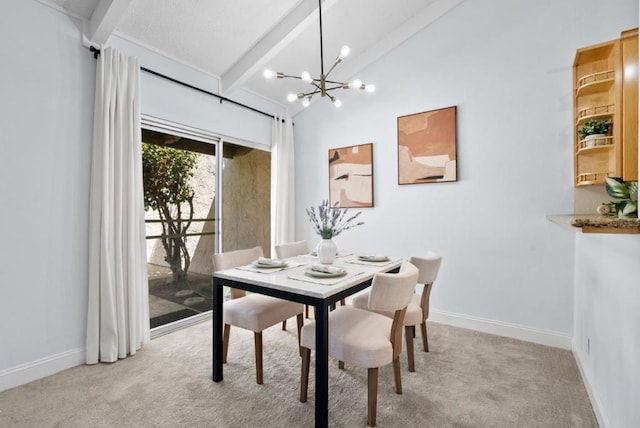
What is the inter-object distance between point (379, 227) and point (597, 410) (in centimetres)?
233

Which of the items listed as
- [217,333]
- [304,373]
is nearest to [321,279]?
[304,373]

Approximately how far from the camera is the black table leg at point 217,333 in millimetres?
2154

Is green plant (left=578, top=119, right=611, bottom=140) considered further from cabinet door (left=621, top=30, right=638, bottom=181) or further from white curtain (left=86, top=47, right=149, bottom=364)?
white curtain (left=86, top=47, right=149, bottom=364)

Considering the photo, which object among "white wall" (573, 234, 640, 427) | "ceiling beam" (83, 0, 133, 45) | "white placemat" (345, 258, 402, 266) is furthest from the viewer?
"white placemat" (345, 258, 402, 266)

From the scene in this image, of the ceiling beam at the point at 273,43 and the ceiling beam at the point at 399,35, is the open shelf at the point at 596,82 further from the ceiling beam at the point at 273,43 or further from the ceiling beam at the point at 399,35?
the ceiling beam at the point at 273,43

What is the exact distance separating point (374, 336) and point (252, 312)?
2.90ft

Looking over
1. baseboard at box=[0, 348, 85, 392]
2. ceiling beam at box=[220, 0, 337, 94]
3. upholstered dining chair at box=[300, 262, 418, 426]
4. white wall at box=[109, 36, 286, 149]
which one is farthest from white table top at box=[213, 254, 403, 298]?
ceiling beam at box=[220, 0, 337, 94]

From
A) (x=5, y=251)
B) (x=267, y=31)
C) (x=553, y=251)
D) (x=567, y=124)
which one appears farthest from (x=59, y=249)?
(x=567, y=124)

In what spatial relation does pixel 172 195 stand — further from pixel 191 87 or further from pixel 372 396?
pixel 372 396

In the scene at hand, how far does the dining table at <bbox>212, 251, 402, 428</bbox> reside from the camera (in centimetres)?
165

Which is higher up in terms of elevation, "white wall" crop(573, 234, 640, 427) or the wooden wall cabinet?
the wooden wall cabinet

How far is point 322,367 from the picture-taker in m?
1.64

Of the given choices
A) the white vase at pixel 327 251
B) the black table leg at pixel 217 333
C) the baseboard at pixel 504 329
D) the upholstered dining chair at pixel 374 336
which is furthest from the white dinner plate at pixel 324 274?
the baseboard at pixel 504 329

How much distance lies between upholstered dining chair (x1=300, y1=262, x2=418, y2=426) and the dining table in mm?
149
